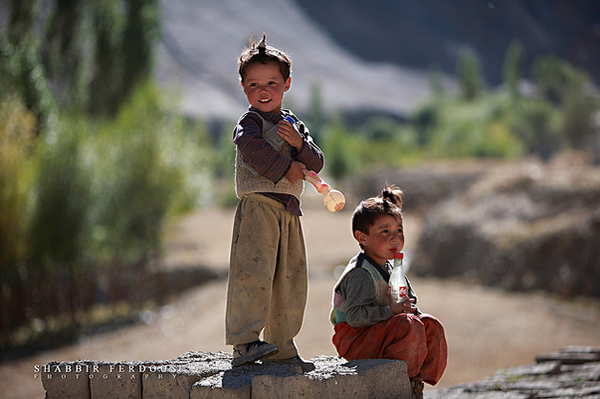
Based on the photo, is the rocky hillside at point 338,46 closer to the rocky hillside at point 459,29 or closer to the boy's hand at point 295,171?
the rocky hillside at point 459,29

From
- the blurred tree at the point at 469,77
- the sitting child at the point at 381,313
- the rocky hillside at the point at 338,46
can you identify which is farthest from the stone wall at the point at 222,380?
the blurred tree at the point at 469,77

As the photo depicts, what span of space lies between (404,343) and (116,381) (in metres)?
1.33

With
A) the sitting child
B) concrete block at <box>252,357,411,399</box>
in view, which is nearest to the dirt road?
the sitting child

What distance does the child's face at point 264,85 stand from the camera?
3244mm

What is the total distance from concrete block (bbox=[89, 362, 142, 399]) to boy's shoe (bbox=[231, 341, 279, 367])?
46 cm

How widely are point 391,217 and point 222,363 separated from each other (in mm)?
1086

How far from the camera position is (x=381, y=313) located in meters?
3.22

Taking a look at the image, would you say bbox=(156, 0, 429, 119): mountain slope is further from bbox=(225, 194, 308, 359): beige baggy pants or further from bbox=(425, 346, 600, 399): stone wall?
bbox=(225, 194, 308, 359): beige baggy pants

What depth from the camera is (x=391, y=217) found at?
332cm

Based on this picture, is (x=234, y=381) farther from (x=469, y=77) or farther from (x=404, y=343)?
(x=469, y=77)

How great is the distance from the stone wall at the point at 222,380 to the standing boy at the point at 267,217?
151 millimetres

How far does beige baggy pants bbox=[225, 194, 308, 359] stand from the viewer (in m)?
3.27

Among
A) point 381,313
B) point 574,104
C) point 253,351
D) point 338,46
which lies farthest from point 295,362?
point 338,46

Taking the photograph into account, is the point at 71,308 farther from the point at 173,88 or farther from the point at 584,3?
the point at 584,3
